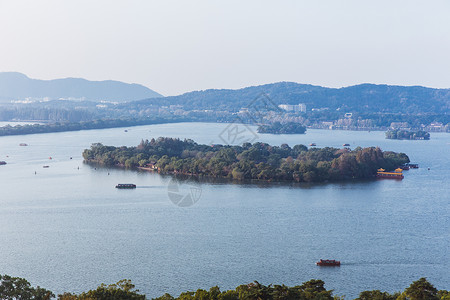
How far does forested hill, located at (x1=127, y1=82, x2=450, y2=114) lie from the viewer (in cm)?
6297

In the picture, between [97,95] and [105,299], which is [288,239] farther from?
[97,95]

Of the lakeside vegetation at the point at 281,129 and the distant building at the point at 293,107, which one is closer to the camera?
the lakeside vegetation at the point at 281,129

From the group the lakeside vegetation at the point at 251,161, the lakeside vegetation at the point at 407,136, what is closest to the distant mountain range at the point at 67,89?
the lakeside vegetation at the point at 407,136

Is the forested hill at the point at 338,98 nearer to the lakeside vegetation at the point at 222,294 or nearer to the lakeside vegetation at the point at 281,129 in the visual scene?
the lakeside vegetation at the point at 281,129

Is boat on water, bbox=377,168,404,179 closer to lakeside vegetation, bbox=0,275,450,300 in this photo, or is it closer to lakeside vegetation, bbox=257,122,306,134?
lakeside vegetation, bbox=0,275,450,300

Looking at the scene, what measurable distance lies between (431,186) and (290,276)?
10.3 metres

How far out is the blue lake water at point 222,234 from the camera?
9.72 m

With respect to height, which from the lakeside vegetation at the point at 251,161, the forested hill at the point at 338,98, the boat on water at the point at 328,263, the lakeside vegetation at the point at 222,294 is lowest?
the boat on water at the point at 328,263

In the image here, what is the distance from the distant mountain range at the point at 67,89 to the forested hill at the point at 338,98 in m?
34.6

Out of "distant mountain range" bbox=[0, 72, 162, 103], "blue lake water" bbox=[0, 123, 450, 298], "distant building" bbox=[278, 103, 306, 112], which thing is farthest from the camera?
"distant mountain range" bbox=[0, 72, 162, 103]

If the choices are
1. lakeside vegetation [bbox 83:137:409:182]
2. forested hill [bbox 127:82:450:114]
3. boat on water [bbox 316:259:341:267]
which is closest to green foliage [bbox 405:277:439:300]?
boat on water [bbox 316:259:341:267]

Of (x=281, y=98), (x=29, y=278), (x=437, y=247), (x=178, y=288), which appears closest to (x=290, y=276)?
(x=178, y=288)

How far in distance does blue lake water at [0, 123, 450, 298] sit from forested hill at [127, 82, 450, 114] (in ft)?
142

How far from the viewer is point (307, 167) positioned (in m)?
19.3
